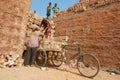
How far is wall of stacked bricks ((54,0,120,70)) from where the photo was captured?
7773 millimetres

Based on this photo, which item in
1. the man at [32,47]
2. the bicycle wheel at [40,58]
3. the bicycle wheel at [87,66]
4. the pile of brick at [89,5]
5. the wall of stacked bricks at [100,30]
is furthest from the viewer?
the pile of brick at [89,5]

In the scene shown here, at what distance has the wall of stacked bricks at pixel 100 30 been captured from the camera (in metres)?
7.77

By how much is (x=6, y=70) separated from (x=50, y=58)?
272cm

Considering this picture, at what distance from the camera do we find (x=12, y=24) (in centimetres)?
575

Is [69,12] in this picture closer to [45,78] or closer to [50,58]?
[50,58]

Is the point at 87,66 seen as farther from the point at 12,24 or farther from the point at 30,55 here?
the point at 12,24

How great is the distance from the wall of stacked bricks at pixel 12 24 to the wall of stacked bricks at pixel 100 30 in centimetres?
362

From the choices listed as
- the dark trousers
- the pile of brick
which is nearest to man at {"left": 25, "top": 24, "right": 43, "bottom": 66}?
the dark trousers

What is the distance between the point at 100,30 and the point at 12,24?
417 cm

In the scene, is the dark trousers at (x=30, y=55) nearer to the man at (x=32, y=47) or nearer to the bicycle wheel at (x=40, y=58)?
the man at (x=32, y=47)

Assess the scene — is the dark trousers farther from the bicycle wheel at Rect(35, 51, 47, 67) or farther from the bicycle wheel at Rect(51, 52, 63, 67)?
the bicycle wheel at Rect(51, 52, 63, 67)

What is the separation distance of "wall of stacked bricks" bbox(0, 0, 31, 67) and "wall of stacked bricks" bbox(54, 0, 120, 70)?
3619 mm

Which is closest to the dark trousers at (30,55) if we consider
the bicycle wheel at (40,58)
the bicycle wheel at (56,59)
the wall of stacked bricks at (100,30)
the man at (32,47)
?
the man at (32,47)

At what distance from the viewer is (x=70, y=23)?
413 inches
